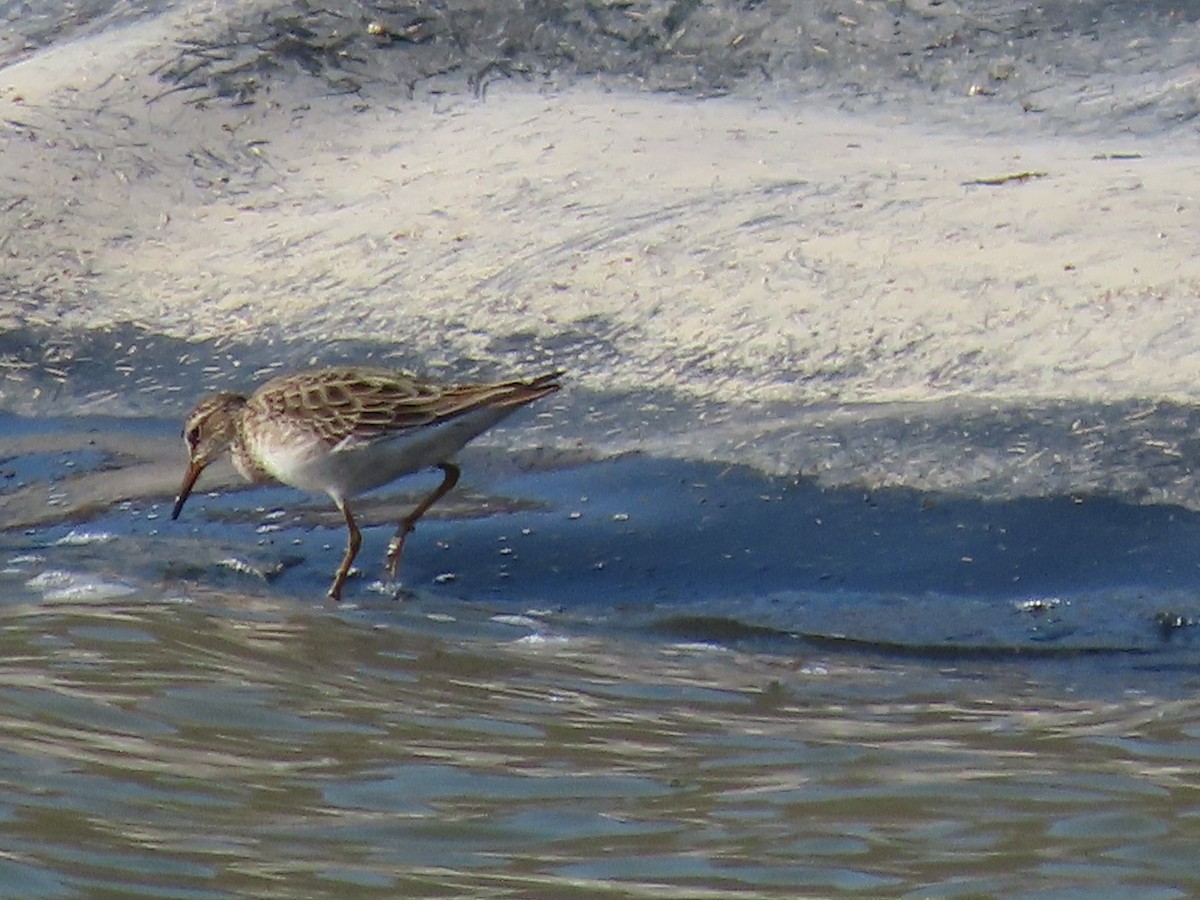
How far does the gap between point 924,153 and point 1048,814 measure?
15.6ft

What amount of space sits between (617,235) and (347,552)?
2069 mm

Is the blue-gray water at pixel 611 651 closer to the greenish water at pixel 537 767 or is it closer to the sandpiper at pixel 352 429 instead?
the greenish water at pixel 537 767

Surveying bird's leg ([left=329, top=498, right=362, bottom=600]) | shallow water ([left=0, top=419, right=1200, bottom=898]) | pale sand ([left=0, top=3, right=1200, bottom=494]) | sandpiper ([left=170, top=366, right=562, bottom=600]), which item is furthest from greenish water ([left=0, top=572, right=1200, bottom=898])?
pale sand ([left=0, top=3, right=1200, bottom=494])

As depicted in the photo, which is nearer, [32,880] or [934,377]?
[32,880]

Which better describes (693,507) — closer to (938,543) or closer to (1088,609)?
(938,543)

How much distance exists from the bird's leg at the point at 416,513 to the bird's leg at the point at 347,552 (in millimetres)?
111

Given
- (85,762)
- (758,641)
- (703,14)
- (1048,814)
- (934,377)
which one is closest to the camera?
(1048,814)

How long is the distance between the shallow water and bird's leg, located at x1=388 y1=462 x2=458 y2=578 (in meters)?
0.07

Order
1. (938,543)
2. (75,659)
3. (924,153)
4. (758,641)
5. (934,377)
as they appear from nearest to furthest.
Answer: (75,659) < (758,641) < (938,543) < (934,377) < (924,153)

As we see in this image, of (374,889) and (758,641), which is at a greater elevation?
(374,889)

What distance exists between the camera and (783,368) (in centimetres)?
732

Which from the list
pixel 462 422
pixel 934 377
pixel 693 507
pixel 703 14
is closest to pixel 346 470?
pixel 462 422

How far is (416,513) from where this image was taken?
21.9 ft

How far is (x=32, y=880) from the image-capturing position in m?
4.00
